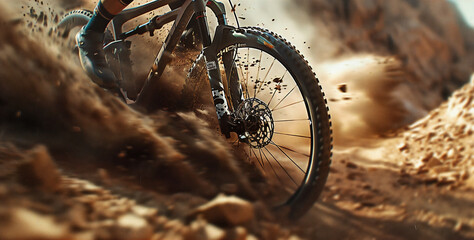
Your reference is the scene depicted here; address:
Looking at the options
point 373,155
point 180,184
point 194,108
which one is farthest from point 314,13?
point 180,184

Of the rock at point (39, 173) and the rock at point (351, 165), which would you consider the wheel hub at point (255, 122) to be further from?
the rock at point (351, 165)

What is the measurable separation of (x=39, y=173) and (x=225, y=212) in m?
0.88

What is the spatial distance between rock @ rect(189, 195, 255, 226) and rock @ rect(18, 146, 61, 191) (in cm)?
64

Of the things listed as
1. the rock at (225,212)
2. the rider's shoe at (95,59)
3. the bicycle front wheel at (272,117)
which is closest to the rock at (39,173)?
the rock at (225,212)

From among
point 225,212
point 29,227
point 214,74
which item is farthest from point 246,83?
point 29,227

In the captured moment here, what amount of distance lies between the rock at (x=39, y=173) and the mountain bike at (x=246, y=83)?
0.93 meters

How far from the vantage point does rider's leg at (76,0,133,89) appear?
229 cm

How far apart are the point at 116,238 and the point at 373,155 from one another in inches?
96.9

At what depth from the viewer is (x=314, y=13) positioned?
498 cm

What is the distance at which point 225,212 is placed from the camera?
1443 millimetres

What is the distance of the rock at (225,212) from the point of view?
143 cm

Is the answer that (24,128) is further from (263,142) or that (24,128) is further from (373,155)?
(373,155)

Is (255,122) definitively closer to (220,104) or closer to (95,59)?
(220,104)

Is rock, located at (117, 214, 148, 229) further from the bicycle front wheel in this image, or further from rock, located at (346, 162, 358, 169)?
rock, located at (346, 162, 358, 169)
